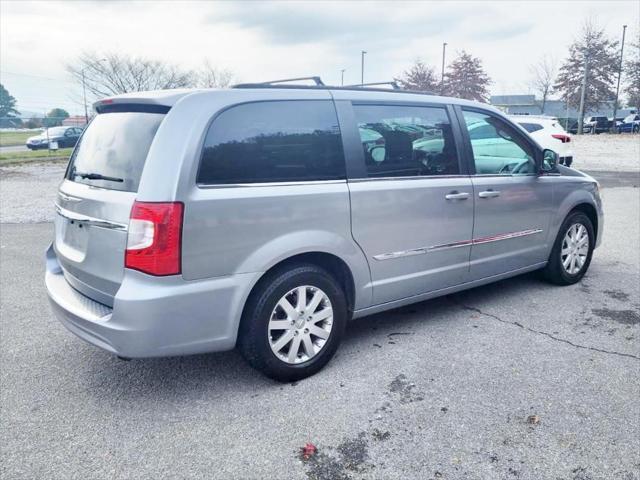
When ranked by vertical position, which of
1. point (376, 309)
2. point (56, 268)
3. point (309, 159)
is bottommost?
point (376, 309)

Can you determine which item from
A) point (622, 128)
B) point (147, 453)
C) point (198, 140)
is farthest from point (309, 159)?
point (622, 128)

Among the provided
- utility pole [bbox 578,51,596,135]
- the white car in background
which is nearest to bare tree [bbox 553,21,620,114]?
utility pole [bbox 578,51,596,135]

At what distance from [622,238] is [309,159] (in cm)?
599

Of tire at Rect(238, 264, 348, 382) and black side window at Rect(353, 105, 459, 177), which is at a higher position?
black side window at Rect(353, 105, 459, 177)

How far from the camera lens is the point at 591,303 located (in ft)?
15.4

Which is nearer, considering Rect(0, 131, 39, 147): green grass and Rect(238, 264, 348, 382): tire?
Rect(238, 264, 348, 382): tire

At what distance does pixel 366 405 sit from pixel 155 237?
4.93ft

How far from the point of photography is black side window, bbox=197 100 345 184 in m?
2.91

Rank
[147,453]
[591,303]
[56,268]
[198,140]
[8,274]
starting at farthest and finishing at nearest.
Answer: [8,274], [591,303], [56,268], [198,140], [147,453]

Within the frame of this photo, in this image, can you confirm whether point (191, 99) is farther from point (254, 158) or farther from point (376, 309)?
point (376, 309)

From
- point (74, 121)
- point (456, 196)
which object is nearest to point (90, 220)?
point (456, 196)

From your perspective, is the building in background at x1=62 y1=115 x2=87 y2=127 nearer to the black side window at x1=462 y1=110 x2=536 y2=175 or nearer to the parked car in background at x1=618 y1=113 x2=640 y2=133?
the black side window at x1=462 y1=110 x2=536 y2=175

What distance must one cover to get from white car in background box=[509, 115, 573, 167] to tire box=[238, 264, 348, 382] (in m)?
11.7

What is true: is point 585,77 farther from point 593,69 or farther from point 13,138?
point 13,138
